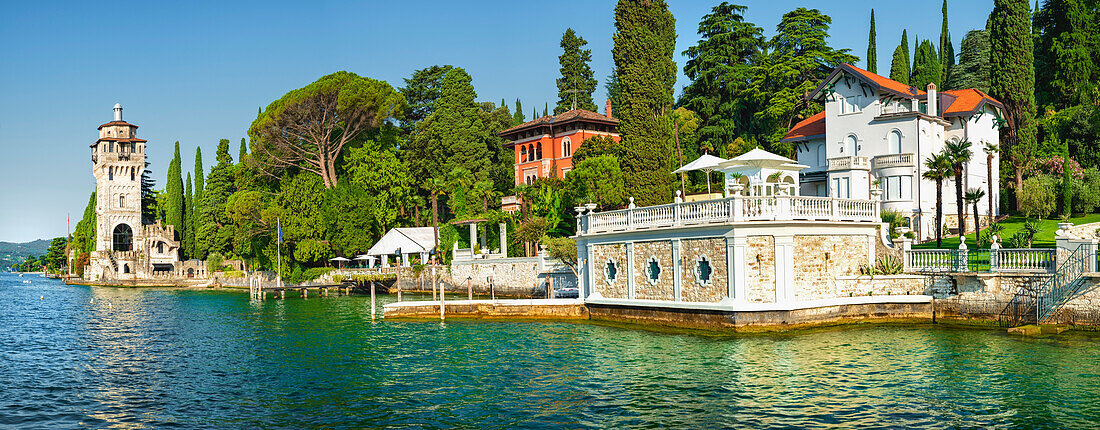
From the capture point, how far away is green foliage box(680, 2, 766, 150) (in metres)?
66.1

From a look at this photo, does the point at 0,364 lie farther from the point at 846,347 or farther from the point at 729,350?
the point at 846,347

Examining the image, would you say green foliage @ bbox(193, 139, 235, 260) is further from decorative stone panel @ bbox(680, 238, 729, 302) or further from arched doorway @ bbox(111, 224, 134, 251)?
decorative stone panel @ bbox(680, 238, 729, 302)

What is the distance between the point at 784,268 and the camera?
2636cm

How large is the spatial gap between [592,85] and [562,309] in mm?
54338

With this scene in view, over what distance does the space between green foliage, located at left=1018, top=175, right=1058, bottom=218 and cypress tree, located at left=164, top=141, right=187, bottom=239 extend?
8977 centimetres

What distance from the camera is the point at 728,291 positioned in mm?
26625

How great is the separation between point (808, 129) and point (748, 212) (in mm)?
29041

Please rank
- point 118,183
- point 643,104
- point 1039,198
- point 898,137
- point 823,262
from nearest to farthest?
1. point 823,262
2. point 1039,198
3. point 898,137
4. point 643,104
5. point 118,183

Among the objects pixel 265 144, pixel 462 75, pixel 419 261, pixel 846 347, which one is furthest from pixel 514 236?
pixel 846 347

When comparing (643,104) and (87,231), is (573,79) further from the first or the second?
(87,231)

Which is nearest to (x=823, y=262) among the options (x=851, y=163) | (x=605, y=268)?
(x=605, y=268)

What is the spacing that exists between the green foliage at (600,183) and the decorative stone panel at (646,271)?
23625mm

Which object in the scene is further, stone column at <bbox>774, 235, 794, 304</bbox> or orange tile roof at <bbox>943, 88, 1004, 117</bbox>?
orange tile roof at <bbox>943, 88, 1004, 117</bbox>

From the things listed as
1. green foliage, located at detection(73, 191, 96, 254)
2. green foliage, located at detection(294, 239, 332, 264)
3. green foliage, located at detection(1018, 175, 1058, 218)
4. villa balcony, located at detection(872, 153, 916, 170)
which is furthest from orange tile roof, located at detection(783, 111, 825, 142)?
green foliage, located at detection(73, 191, 96, 254)
